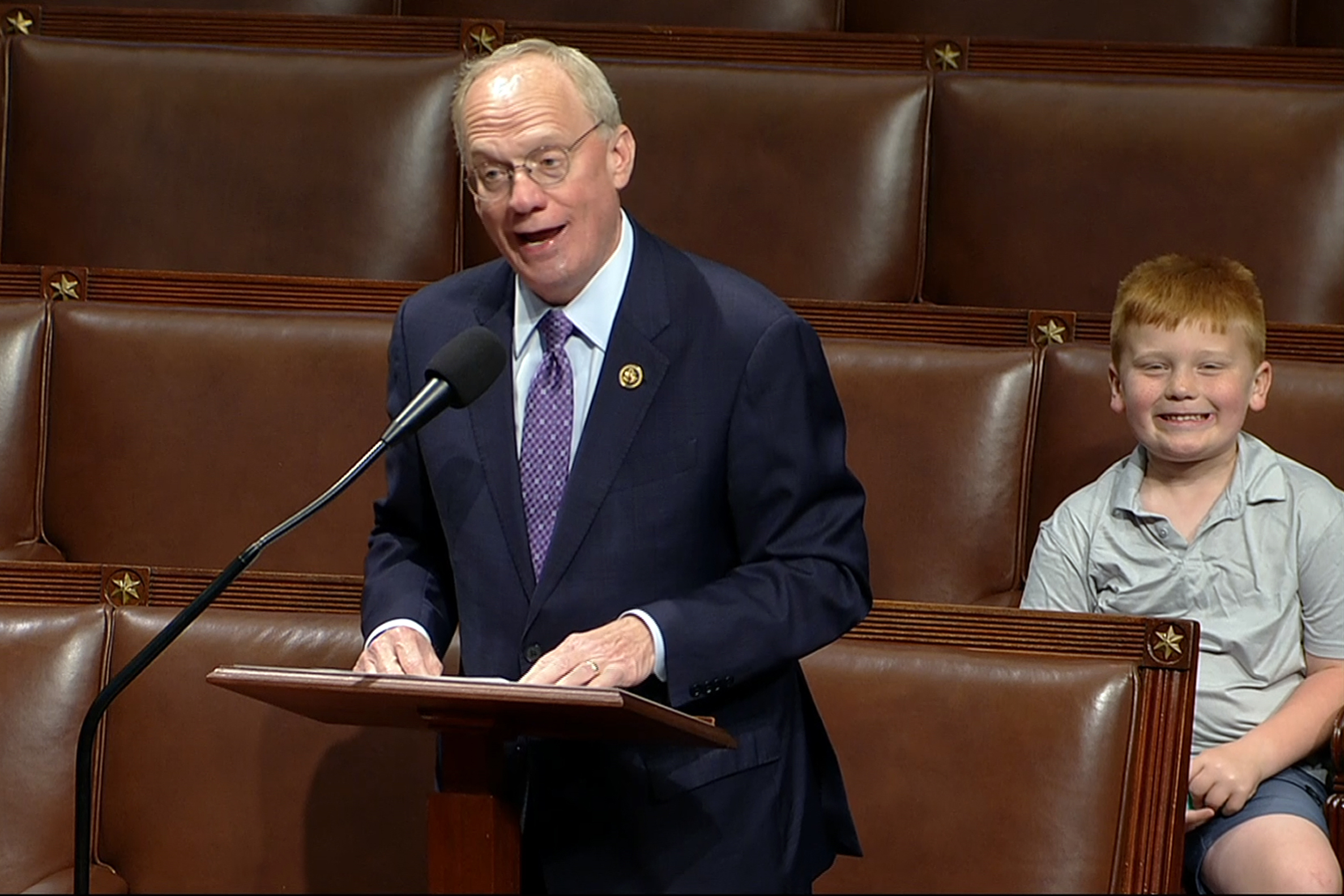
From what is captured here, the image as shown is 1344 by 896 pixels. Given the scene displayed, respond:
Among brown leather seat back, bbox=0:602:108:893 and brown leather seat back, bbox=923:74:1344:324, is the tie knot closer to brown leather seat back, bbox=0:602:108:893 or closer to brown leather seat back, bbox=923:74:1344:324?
brown leather seat back, bbox=0:602:108:893

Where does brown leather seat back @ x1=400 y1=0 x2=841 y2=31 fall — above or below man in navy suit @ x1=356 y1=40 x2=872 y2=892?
above

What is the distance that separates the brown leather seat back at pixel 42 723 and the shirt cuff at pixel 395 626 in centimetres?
21

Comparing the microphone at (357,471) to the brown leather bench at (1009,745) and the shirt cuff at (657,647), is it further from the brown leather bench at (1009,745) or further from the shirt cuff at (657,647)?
the brown leather bench at (1009,745)

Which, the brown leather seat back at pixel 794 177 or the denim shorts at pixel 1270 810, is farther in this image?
the brown leather seat back at pixel 794 177

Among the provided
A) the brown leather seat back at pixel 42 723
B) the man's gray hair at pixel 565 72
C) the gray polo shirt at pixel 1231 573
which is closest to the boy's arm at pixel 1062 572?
the gray polo shirt at pixel 1231 573

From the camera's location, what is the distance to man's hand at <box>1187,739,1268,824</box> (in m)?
0.76

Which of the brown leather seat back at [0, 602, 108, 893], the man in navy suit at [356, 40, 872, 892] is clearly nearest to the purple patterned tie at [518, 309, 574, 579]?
the man in navy suit at [356, 40, 872, 892]

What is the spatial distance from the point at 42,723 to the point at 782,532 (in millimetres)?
348

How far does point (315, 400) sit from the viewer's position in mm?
946

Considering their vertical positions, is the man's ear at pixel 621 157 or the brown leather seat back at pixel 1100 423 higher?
the man's ear at pixel 621 157

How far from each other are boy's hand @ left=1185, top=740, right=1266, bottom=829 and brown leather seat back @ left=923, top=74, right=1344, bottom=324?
33 cm

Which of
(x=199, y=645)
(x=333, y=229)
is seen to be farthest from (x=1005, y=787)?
(x=333, y=229)

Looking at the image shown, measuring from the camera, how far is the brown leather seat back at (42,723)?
0.78 metres

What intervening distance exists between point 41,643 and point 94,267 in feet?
0.98
